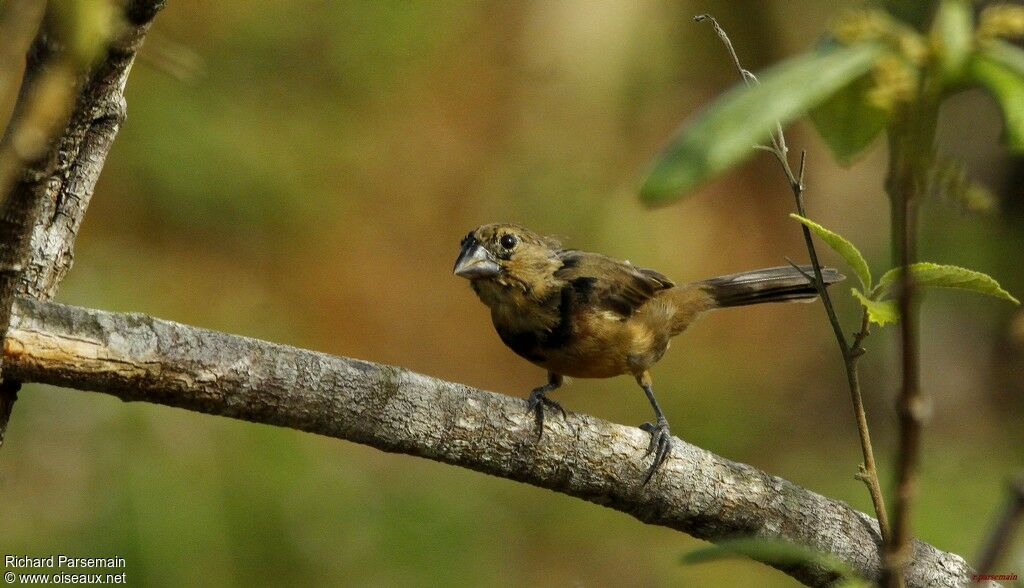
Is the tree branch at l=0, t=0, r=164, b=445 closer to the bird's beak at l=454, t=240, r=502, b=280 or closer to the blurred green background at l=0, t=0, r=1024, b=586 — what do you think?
the bird's beak at l=454, t=240, r=502, b=280

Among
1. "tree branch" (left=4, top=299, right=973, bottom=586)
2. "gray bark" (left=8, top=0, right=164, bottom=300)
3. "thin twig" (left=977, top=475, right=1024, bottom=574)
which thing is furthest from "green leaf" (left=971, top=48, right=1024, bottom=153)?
"tree branch" (left=4, top=299, right=973, bottom=586)

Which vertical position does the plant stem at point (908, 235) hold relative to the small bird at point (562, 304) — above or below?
below

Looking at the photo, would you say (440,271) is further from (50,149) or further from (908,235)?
(908,235)

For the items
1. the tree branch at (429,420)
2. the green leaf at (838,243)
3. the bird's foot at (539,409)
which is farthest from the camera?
the bird's foot at (539,409)

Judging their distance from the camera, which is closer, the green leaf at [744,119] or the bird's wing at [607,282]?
the green leaf at [744,119]

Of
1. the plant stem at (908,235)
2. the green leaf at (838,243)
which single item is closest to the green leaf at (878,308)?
the green leaf at (838,243)

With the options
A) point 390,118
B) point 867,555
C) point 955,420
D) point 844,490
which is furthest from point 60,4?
point 390,118

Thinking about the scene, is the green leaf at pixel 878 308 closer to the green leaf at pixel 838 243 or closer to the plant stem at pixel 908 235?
the green leaf at pixel 838 243

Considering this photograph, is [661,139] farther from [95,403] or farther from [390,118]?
[95,403]
